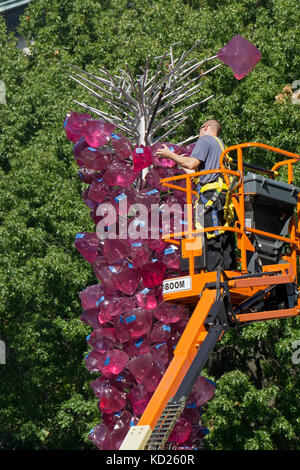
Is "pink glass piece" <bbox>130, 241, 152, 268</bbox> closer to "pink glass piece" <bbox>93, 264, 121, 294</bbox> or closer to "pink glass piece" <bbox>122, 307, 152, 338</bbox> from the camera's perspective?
"pink glass piece" <bbox>93, 264, 121, 294</bbox>

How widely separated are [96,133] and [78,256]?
29.5ft

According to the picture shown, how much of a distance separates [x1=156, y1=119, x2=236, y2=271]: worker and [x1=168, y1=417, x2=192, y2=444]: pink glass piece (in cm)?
157

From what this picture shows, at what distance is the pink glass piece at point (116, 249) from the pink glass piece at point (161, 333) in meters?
0.84

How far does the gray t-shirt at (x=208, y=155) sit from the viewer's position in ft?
A: 27.6

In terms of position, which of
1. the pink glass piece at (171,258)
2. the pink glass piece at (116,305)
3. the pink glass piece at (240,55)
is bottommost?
the pink glass piece at (116,305)

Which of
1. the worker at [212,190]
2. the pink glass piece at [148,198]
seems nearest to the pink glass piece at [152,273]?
the worker at [212,190]

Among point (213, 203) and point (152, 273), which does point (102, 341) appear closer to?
point (152, 273)

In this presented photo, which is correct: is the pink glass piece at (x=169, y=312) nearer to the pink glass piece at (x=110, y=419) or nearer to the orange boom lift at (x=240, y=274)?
the orange boom lift at (x=240, y=274)

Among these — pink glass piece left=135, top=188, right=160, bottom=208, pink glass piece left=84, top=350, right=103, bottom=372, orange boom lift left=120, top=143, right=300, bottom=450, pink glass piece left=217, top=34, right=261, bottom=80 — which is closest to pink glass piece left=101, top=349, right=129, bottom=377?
Result: pink glass piece left=84, top=350, right=103, bottom=372

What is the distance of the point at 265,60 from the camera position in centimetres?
1788

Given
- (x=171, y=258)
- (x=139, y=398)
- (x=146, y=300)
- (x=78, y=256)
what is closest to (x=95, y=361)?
(x=139, y=398)

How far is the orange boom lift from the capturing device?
730 cm
